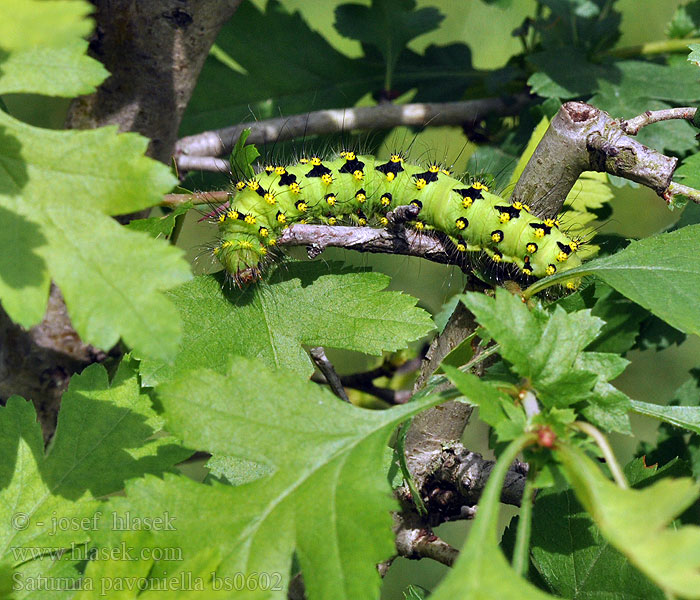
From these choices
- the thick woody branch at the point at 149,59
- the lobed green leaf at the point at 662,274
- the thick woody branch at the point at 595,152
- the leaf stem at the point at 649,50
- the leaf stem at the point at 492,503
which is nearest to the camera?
the leaf stem at the point at 492,503

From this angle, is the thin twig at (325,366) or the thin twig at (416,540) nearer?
the thin twig at (416,540)

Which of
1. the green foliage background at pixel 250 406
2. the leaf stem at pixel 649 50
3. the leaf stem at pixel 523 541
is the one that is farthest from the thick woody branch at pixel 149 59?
the leaf stem at pixel 523 541

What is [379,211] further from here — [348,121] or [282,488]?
[282,488]

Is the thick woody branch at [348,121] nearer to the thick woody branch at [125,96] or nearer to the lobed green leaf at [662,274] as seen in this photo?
the thick woody branch at [125,96]

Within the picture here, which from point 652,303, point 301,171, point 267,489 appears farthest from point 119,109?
point 652,303

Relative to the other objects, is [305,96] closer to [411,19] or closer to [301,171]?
[411,19]

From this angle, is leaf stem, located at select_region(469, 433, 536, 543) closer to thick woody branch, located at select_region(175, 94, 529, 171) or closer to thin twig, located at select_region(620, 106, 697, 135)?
thin twig, located at select_region(620, 106, 697, 135)

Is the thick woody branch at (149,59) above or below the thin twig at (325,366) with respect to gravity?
above

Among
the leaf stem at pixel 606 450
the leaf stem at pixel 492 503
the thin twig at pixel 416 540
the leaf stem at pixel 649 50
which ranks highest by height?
the leaf stem at pixel 649 50
